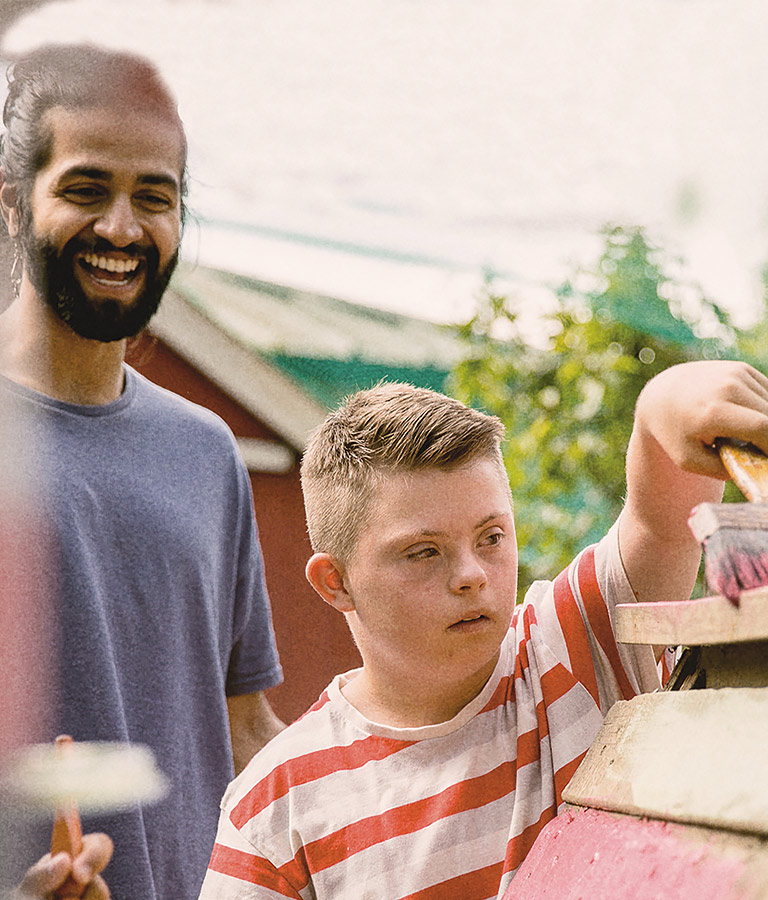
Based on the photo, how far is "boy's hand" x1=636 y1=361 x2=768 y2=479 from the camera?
0.59m

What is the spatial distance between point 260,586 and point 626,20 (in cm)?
72

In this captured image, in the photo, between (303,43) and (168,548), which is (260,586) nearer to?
(168,548)

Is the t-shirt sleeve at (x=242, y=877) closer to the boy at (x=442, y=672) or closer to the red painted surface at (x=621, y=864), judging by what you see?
the boy at (x=442, y=672)

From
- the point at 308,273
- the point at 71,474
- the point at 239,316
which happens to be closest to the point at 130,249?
the point at 71,474

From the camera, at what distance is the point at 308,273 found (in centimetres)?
120

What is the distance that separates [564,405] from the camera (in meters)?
1.72

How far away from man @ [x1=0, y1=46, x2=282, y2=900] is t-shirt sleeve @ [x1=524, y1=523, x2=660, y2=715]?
1.29 ft

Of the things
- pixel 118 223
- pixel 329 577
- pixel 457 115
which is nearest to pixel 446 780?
pixel 329 577

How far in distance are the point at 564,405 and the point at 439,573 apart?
3.40 feet

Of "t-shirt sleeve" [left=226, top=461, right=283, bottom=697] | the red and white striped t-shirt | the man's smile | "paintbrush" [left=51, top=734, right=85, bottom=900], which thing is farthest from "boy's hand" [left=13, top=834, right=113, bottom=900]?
the man's smile

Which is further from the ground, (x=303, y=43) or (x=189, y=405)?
(x=303, y=43)

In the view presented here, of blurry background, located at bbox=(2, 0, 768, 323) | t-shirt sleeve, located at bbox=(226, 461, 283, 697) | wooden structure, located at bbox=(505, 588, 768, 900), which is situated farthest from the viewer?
t-shirt sleeve, located at bbox=(226, 461, 283, 697)

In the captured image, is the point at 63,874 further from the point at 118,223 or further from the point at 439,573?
the point at 118,223

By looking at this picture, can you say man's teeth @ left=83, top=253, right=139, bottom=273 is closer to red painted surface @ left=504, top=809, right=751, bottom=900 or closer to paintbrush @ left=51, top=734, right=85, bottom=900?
paintbrush @ left=51, top=734, right=85, bottom=900
